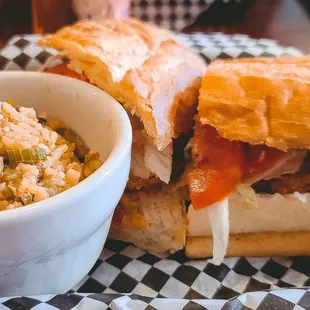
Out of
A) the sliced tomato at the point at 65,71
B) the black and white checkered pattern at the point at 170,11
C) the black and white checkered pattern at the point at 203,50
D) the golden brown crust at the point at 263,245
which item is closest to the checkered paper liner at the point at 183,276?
the golden brown crust at the point at 263,245

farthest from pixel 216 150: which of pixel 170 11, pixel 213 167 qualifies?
pixel 170 11

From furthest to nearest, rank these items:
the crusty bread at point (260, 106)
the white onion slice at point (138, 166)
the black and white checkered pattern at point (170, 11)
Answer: the black and white checkered pattern at point (170, 11) < the white onion slice at point (138, 166) < the crusty bread at point (260, 106)

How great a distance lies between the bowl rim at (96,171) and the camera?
93 cm

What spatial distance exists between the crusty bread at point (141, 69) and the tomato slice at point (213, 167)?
8 cm

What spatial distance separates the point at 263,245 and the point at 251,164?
0.68 ft

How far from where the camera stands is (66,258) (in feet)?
3.66

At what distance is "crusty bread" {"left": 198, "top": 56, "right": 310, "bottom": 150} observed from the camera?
1.21 m

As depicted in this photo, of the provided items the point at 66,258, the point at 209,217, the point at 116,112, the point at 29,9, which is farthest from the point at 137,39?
the point at 29,9

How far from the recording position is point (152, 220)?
4.47 ft

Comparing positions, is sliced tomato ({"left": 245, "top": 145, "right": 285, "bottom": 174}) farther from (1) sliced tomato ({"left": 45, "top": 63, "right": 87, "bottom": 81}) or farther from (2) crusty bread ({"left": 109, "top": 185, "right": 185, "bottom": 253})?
(1) sliced tomato ({"left": 45, "top": 63, "right": 87, "bottom": 81})

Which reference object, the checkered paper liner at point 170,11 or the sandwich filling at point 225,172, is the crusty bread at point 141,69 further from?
the checkered paper liner at point 170,11

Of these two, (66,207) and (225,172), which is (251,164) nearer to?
(225,172)

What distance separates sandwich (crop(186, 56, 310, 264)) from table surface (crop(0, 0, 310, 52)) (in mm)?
1534

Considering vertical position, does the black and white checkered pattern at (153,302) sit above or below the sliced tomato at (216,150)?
below
